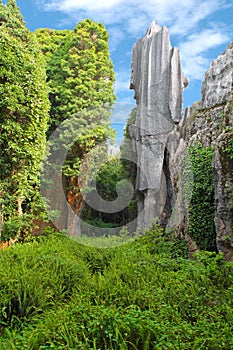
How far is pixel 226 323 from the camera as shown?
293cm

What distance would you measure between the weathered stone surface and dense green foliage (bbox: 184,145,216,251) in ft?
4.99

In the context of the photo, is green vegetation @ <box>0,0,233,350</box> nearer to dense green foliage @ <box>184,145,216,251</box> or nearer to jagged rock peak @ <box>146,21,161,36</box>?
dense green foliage @ <box>184,145,216,251</box>

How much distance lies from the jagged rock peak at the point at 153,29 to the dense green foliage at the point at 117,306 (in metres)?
11.3

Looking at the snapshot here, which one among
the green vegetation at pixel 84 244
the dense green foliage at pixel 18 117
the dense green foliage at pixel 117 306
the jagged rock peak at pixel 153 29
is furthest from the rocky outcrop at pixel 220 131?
the jagged rock peak at pixel 153 29

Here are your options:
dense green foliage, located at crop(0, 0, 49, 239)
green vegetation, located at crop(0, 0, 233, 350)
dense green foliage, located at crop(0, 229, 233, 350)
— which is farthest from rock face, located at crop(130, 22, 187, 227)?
dense green foliage, located at crop(0, 229, 233, 350)

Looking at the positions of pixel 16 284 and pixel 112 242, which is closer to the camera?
pixel 16 284

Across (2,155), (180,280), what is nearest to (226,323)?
(180,280)

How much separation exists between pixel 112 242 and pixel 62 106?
5.25 m

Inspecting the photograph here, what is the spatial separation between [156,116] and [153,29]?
4.35m

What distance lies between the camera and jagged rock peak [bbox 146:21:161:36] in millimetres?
14133

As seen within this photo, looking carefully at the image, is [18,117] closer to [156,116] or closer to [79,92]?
[79,92]

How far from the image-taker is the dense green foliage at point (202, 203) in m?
6.67

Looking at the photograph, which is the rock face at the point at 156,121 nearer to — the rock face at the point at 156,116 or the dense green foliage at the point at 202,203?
the rock face at the point at 156,116

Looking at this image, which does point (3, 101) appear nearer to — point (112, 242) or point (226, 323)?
point (112, 242)
